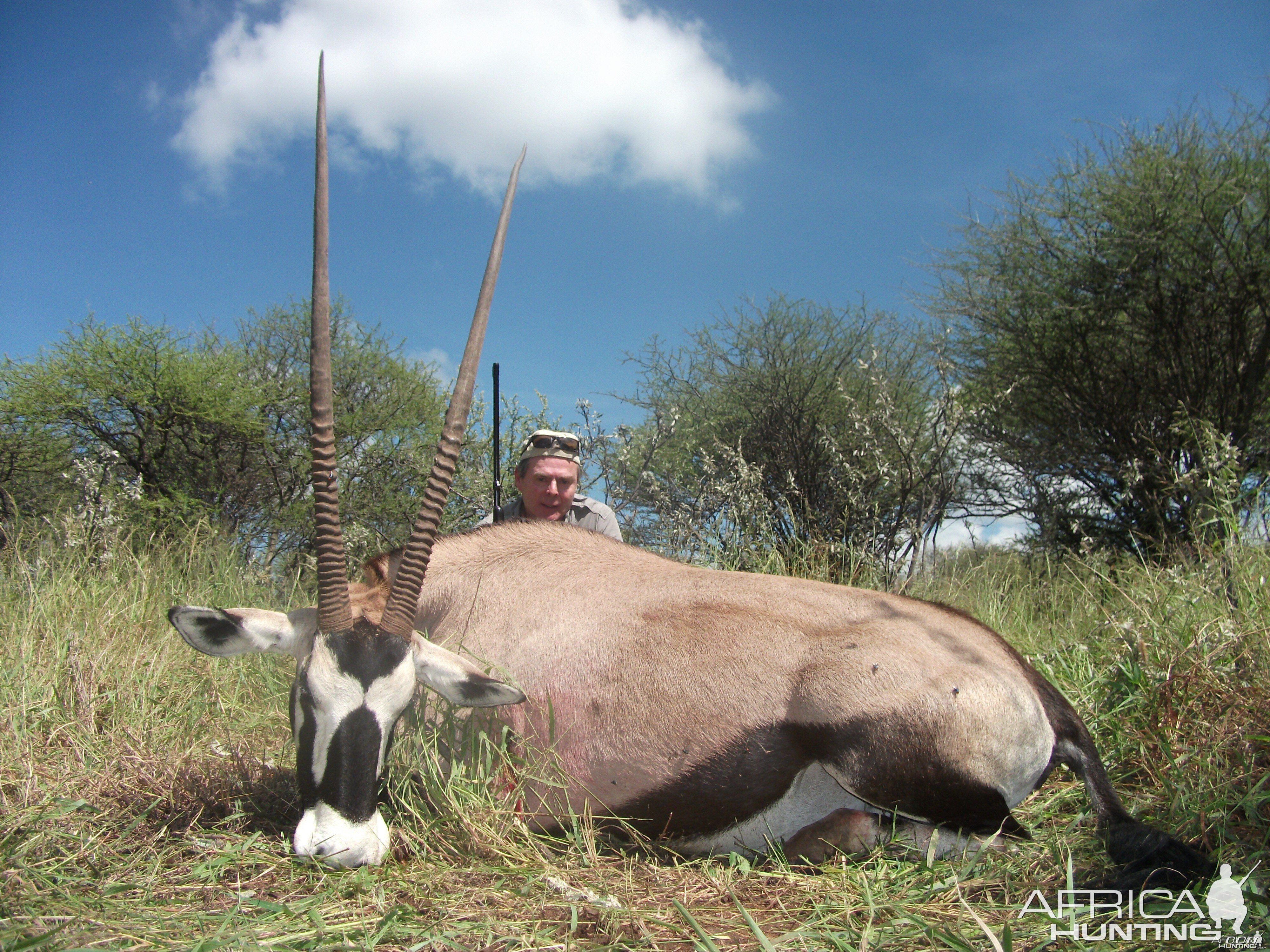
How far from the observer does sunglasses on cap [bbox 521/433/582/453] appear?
16.4ft

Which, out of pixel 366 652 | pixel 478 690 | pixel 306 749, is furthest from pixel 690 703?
pixel 306 749

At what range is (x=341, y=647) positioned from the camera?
8.36ft

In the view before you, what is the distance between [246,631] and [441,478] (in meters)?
0.81

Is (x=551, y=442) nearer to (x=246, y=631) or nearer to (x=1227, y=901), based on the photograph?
(x=246, y=631)

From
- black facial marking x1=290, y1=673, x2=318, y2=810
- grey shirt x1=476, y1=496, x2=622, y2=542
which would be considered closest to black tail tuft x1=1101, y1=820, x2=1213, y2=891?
black facial marking x1=290, y1=673, x2=318, y2=810

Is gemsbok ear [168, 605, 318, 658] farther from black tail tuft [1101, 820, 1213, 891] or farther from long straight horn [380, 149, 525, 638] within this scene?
black tail tuft [1101, 820, 1213, 891]

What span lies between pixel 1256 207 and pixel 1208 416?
223 cm

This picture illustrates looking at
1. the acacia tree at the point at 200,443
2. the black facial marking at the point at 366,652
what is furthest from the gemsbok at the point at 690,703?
the acacia tree at the point at 200,443

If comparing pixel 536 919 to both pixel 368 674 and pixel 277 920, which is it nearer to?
pixel 277 920

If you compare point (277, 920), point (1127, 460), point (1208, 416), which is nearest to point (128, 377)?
point (277, 920)

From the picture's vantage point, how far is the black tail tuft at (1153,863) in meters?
2.28

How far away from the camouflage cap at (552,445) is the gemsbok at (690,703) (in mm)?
2049

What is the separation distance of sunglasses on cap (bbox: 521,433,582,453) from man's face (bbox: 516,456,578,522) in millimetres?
64

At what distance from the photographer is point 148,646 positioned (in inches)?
172
